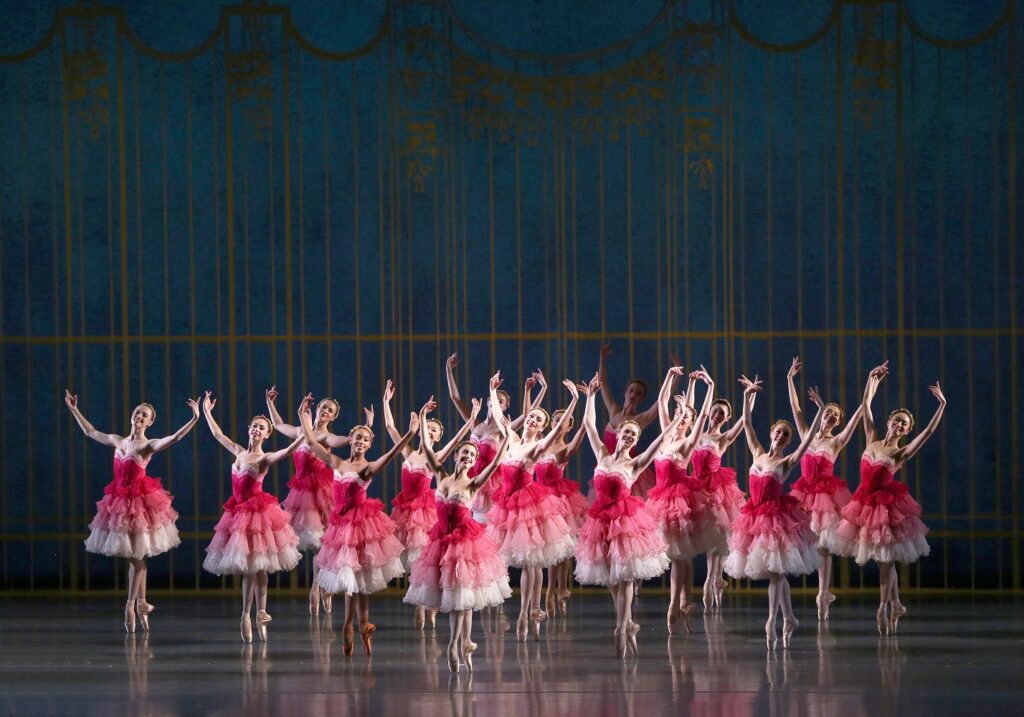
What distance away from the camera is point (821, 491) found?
1056 centimetres

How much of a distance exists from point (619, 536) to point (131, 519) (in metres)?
3.54

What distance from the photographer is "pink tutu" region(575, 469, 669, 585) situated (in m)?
8.82

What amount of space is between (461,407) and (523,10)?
3678 mm

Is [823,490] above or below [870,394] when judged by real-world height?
below

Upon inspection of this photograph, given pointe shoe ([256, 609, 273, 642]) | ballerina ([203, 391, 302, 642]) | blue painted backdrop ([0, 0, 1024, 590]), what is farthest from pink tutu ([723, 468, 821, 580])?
blue painted backdrop ([0, 0, 1024, 590])

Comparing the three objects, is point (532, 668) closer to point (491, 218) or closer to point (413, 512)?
point (413, 512)

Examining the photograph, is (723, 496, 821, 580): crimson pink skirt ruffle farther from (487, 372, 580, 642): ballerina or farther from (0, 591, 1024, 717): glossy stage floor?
(487, 372, 580, 642): ballerina

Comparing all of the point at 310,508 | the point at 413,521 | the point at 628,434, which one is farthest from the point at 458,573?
the point at 310,508

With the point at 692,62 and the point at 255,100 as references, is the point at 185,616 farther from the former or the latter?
the point at 692,62

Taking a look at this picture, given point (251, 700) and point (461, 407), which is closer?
point (251, 700)

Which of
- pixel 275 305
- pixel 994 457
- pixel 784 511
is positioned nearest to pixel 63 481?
pixel 275 305

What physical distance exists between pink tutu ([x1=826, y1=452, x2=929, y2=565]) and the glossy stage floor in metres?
0.54

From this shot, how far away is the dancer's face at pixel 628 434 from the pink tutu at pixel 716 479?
1433 millimetres

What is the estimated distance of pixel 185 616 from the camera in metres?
11.2
